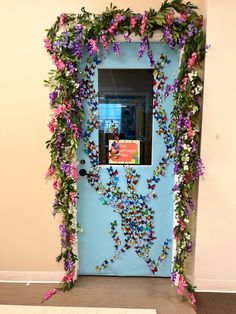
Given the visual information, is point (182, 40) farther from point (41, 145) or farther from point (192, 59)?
point (41, 145)

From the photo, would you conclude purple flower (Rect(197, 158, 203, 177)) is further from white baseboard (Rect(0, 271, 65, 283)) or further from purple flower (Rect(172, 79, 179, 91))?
Result: white baseboard (Rect(0, 271, 65, 283))

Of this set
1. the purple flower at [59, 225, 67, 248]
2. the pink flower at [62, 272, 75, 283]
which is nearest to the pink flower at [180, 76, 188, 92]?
the purple flower at [59, 225, 67, 248]

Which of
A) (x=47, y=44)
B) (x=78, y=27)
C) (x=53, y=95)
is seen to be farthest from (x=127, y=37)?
(x=53, y=95)

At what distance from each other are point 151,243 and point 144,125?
110cm

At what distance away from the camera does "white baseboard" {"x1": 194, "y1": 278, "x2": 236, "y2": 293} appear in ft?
7.34

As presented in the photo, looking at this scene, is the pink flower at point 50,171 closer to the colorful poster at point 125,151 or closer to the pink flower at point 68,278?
the colorful poster at point 125,151

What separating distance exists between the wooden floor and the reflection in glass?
1.14 metres

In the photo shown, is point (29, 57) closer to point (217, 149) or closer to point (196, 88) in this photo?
point (196, 88)

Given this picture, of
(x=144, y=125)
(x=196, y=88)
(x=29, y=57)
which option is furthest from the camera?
(x=144, y=125)

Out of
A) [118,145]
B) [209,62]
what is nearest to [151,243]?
[118,145]

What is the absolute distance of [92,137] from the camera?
2.27 meters

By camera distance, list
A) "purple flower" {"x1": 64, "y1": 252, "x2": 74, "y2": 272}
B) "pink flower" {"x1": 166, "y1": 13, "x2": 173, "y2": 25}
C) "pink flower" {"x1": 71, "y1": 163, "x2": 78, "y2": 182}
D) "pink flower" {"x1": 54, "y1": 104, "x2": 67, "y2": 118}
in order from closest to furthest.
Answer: "pink flower" {"x1": 166, "y1": 13, "x2": 173, "y2": 25}
"pink flower" {"x1": 54, "y1": 104, "x2": 67, "y2": 118}
"pink flower" {"x1": 71, "y1": 163, "x2": 78, "y2": 182}
"purple flower" {"x1": 64, "y1": 252, "x2": 74, "y2": 272}

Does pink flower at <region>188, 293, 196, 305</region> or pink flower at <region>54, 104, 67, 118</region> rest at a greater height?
pink flower at <region>54, 104, 67, 118</region>

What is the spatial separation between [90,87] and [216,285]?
6.78ft
